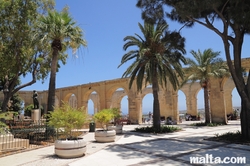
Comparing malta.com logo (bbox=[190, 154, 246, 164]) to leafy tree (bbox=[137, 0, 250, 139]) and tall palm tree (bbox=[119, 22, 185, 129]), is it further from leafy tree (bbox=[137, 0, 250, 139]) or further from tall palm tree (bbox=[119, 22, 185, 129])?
tall palm tree (bbox=[119, 22, 185, 129])

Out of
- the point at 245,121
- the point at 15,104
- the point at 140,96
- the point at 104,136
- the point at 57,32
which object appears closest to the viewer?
the point at 245,121

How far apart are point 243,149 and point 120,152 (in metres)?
4.55

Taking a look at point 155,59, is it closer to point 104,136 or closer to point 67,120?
point 104,136

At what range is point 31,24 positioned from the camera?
1398cm

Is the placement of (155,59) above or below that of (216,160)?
above

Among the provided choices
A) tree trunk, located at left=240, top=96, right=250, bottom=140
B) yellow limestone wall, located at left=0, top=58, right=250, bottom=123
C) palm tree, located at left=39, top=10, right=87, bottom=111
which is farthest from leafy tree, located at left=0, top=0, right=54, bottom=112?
tree trunk, located at left=240, top=96, right=250, bottom=140

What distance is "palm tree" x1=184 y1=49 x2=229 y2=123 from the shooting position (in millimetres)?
17859

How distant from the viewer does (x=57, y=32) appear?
38.9ft

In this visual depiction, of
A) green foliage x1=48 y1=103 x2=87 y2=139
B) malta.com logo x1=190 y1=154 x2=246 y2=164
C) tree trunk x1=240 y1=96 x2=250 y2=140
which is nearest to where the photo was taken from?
malta.com logo x1=190 y1=154 x2=246 y2=164

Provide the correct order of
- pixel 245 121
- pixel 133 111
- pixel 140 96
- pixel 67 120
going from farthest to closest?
1. pixel 140 96
2. pixel 133 111
3. pixel 245 121
4. pixel 67 120

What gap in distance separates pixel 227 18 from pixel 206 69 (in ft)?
29.4

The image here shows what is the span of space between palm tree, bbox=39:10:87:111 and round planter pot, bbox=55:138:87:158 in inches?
222

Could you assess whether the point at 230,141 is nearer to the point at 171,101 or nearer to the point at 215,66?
the point at 215,66

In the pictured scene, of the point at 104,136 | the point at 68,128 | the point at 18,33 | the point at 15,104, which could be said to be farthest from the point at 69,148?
the point at 15,104
